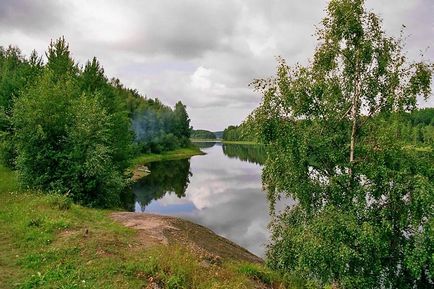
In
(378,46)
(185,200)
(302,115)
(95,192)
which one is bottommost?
(185,200)

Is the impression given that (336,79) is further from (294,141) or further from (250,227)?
(250,227)

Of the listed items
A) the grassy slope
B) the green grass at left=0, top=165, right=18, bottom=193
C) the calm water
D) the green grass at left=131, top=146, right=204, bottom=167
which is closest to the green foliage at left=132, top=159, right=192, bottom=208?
the calm water

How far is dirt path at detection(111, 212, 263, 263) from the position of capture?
1917 cm

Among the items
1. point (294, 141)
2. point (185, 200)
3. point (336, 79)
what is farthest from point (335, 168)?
point (185, 200)

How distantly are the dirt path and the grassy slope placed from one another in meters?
0.91

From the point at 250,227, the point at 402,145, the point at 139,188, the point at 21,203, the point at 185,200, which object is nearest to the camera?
the point at 402,145

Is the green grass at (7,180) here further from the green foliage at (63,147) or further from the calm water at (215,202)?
the calm water at (215,202)

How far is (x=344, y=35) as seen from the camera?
1738 centimetres

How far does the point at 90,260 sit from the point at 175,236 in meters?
6.89

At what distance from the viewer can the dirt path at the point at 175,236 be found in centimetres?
1917

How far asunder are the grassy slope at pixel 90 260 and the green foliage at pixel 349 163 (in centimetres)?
353

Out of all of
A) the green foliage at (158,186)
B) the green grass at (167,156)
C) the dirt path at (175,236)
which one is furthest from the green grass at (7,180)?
the green grass at (167,156)

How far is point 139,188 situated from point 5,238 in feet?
134

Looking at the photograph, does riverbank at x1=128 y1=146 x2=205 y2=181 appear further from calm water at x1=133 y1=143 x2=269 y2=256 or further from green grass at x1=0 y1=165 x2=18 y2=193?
green grass at x1=0 y1=165 x2=18 y2=193
